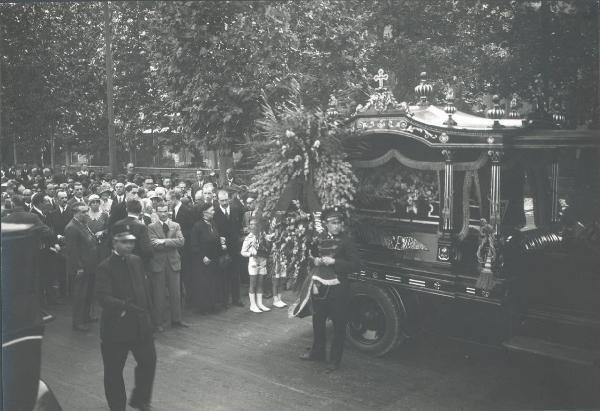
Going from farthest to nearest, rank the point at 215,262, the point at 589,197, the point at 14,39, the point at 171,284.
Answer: the point at 215,262
the point at 171,284
the point at 589,197
the point at 14,39

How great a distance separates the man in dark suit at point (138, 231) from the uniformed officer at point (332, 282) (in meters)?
1.61

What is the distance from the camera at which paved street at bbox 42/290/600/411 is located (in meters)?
4.96

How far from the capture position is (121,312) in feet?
14.7

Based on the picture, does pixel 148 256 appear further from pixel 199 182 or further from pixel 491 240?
pixel 491 240

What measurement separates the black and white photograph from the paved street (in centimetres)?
2

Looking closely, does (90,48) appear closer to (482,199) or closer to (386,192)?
(386,192)

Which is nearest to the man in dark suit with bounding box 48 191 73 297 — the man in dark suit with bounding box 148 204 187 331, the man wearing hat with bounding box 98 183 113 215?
the man wearing hat with bounding box 98 183 113 215

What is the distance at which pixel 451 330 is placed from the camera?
598cm

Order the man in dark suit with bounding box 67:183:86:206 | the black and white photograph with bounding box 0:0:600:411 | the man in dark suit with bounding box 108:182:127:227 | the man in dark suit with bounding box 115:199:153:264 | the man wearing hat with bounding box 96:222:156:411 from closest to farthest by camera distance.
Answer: the man wearing hat with bounding box 96:222:156:411, the black and white photograph with bounding box 0:0:600:411, the man in dark suit with bounding box 115:199:153:264, the man in dark suit with bounding box 108:182:127:227, the man in dark suit with bounding box 67:183:86:206

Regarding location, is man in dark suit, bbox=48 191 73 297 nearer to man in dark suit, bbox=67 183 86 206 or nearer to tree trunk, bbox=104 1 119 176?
man in dark suit, bbox=67 183 86 206

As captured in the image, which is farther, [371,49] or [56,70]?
[371,49]

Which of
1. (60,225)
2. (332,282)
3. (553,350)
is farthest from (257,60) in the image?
(553,350)

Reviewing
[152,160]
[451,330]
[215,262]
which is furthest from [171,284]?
[451,330]

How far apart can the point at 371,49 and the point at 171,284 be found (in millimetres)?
3447
